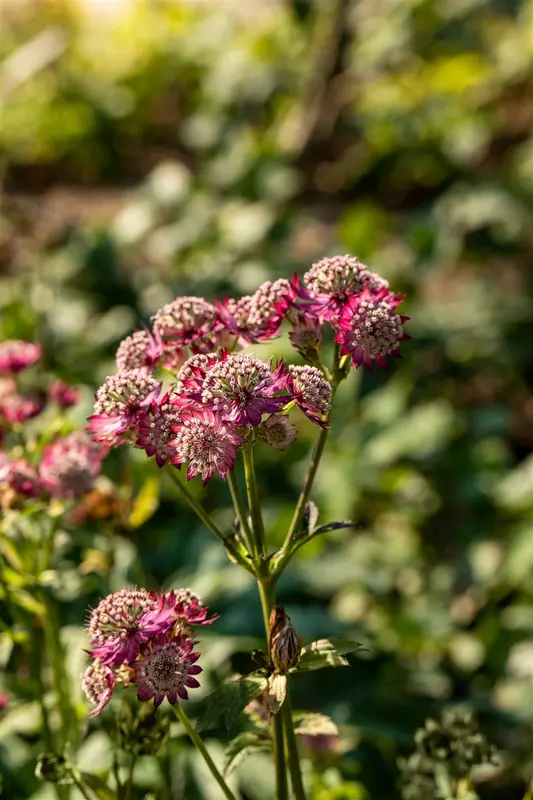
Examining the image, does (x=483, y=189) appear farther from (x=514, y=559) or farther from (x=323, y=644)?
(x=323, y=644)

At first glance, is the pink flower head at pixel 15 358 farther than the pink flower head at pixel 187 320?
Yes

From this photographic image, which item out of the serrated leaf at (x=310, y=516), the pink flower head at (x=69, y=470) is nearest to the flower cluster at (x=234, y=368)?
the serrated leaf at (x=310, y=516)

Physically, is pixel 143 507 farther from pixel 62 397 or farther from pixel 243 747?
pixel 243 747

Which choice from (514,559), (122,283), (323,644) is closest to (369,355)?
(323,644)

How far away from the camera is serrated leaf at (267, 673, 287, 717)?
0.83m

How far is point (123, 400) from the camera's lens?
0.86 metres

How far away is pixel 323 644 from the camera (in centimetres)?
90

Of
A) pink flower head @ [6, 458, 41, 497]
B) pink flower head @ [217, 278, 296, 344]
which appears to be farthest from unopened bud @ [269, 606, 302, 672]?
pink flower head @ [6, 458, 41, 497]

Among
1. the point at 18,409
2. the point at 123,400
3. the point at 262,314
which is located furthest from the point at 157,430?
the point at 18,409

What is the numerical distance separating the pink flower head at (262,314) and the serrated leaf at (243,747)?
417 millimetres

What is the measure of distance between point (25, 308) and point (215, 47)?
3766 mm

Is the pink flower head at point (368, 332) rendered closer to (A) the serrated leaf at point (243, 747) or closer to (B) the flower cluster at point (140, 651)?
(B) the flower cluster at point (140, 651)

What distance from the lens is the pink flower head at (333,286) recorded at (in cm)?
89

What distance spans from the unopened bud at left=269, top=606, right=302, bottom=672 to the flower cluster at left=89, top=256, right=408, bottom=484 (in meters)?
0.15
